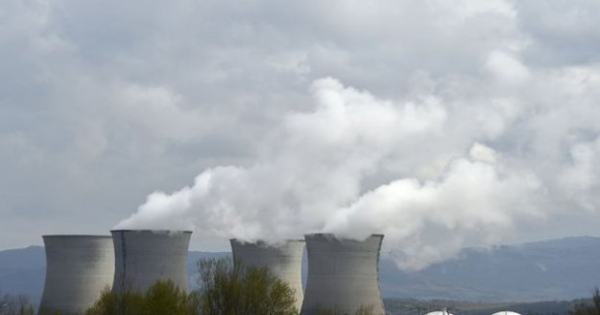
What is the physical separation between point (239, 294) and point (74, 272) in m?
14.2

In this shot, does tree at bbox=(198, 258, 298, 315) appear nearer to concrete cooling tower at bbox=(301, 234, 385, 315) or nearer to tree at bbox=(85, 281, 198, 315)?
tree at bbox=(85, 281, 198, 315)

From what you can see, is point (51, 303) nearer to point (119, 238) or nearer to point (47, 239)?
point (47, 239)

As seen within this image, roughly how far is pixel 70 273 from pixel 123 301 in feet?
37.4

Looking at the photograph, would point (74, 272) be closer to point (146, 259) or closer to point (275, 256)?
point (146, 259)

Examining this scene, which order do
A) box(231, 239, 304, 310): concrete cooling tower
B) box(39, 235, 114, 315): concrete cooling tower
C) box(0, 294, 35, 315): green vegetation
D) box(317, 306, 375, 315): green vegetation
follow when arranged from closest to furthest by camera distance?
box(317, 306, 375, 315): green vegetation < box(0, 294, 35, 315): green vegetation < box(231, 239, 304, 310): concrete cooling tower < box(39, 235, 114, 315): concrete cooling tower

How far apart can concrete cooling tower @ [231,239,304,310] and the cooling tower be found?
10.4ft

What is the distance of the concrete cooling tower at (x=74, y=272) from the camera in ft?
141

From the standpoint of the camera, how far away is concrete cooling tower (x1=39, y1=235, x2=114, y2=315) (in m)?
43.0

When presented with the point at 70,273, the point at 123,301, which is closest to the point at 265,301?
the point at 123,301

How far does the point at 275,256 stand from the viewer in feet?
141

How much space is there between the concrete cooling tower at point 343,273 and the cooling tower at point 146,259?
Answer: 5175mm

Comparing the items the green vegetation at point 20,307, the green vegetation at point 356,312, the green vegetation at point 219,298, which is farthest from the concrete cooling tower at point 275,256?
the green vegetation at point 219,298

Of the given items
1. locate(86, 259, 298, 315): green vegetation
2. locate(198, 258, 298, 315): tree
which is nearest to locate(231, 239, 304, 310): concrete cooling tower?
locate(86, 259, 298, 315): green vegetation

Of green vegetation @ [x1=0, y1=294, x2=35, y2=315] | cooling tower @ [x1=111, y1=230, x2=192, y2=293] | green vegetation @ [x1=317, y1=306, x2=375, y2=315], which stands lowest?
green vegetation @ [x1=317, y1=306, x2=375, y2=315]
